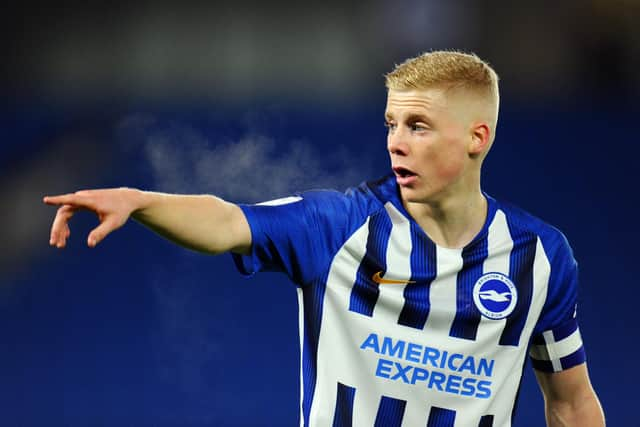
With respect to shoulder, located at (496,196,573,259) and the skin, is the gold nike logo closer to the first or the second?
the skin

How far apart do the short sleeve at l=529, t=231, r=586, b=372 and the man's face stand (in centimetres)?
42

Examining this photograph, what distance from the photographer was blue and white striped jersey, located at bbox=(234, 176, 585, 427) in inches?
86.2

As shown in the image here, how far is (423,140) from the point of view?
7.09 feet

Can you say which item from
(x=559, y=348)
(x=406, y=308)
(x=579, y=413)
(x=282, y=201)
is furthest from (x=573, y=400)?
(x=282, y=201)

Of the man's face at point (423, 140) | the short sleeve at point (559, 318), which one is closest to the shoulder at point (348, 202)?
the man's face at point (423, 140)

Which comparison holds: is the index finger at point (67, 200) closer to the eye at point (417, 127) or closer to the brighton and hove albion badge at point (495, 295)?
the eye at point (417, 127)

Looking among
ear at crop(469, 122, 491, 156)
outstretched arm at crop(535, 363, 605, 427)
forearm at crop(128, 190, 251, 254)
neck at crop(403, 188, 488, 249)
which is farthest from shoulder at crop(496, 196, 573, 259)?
forearm at crop(128, 190, 251, 254)

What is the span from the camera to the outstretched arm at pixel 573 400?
8.13ft

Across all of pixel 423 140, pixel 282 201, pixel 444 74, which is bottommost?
pixel 282 201

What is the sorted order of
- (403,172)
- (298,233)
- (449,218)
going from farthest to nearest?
(449,218) < (403,172) < (298,233)

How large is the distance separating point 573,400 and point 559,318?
0.89ft

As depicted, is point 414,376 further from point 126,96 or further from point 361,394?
point 126,96

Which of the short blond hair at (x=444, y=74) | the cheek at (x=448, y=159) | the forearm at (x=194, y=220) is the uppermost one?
the short blond hair at (x=444, y=74)

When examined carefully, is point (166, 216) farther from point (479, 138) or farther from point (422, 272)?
point (479, 138)
